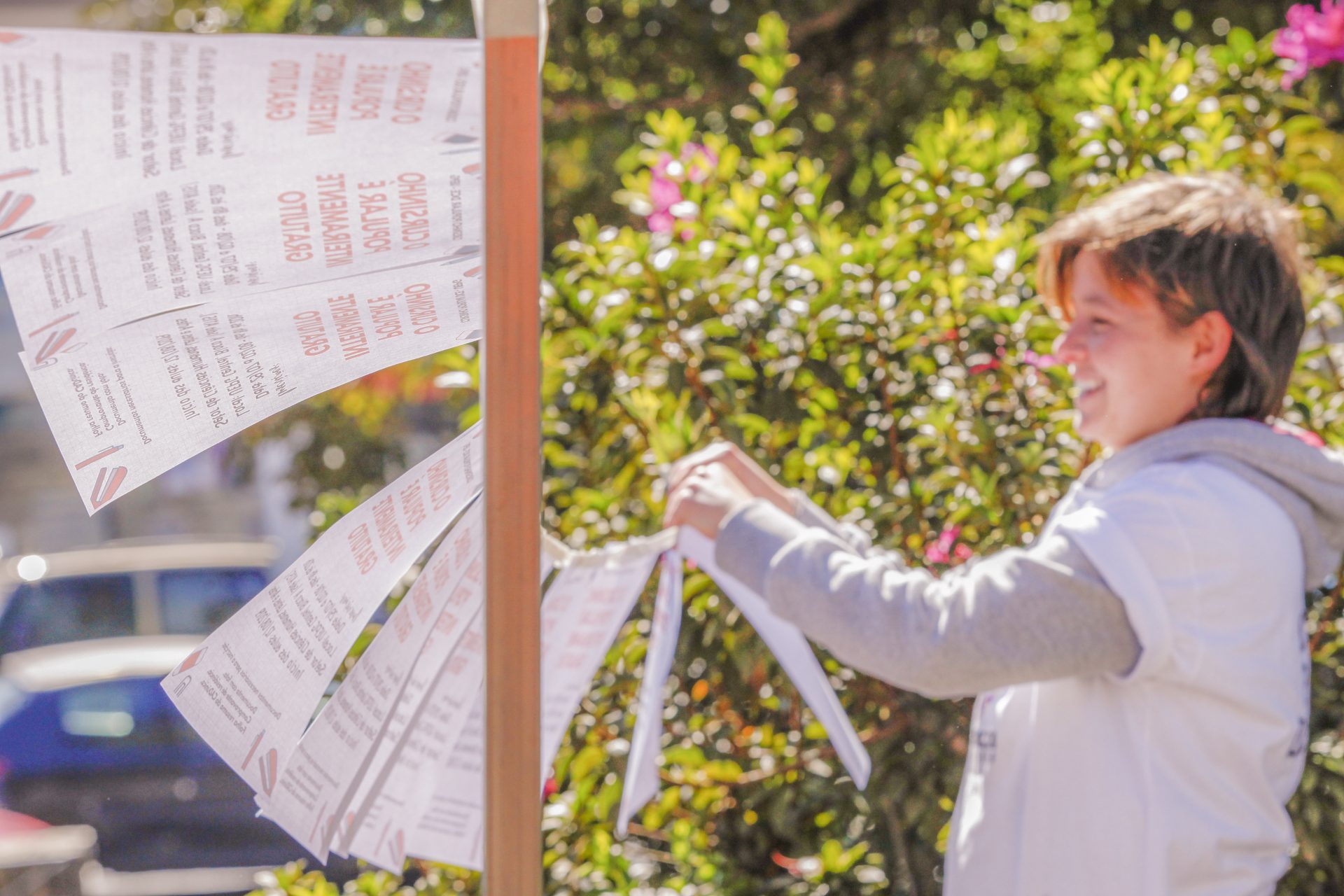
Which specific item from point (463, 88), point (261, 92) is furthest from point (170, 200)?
point (463, 88)

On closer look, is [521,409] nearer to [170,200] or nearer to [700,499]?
[170,200]

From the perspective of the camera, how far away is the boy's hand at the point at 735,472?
1759 millimetres

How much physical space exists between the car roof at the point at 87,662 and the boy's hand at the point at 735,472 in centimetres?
539

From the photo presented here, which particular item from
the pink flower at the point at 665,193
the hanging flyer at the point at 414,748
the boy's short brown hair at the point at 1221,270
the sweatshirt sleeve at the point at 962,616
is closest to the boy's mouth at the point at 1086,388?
the boy's short brown hair at the point at 1221,270

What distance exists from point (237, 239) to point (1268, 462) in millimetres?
1123

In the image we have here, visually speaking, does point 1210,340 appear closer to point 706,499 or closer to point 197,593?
point 706,499

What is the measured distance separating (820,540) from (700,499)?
209 mm

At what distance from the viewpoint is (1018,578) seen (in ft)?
4.40

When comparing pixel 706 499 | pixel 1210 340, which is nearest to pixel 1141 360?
pixel 1210 340

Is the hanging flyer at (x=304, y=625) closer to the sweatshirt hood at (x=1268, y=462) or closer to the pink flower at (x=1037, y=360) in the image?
the sweatshirt hood at (x=1268, y=462)

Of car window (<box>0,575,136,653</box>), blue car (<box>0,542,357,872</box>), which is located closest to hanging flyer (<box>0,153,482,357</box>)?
blue car (<box>0,542,357,872</box>)

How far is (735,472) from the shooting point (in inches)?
71.1

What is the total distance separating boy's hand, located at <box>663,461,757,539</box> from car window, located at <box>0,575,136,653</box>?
7.03m

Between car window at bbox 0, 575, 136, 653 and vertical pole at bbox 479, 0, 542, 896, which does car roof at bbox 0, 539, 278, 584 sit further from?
vertical pole at bbox 479, 0, 542, 896
